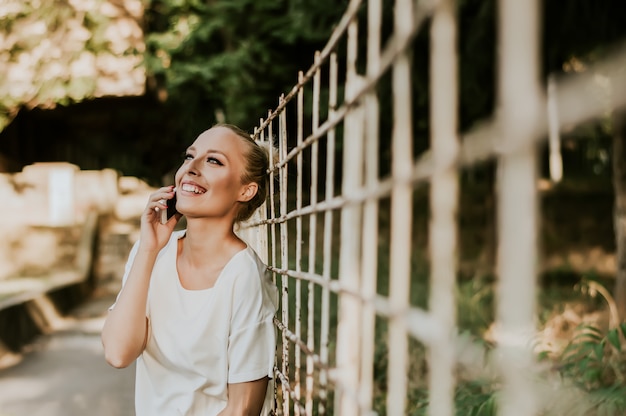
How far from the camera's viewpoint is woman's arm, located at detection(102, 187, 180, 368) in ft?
7.88

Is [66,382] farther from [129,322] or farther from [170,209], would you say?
[129,322]

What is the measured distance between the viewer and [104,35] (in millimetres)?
10242

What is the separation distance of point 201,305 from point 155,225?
1.01 feet

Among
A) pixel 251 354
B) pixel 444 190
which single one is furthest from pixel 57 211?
pixel 444 190

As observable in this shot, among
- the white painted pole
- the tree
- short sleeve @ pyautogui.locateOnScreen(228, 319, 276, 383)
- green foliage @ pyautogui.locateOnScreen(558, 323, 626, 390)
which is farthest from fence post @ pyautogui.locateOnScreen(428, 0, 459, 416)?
the tree

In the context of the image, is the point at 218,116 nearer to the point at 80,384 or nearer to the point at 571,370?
the point at 80,384

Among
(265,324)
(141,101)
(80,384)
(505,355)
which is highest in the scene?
(141,101)

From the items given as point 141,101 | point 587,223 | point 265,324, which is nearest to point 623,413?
point 265,324

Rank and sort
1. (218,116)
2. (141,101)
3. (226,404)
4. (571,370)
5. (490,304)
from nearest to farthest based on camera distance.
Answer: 1. (226,404)
2. (571,370)
3. (490,304)
4. (218,116)
5. (141,101)

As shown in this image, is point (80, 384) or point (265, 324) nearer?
point (265, 324)

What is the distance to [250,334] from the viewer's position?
2.39 meters

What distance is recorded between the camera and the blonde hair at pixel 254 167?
2.67 metres

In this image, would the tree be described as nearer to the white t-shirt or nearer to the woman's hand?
the white t-shirt

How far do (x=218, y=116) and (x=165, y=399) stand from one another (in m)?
5.66
